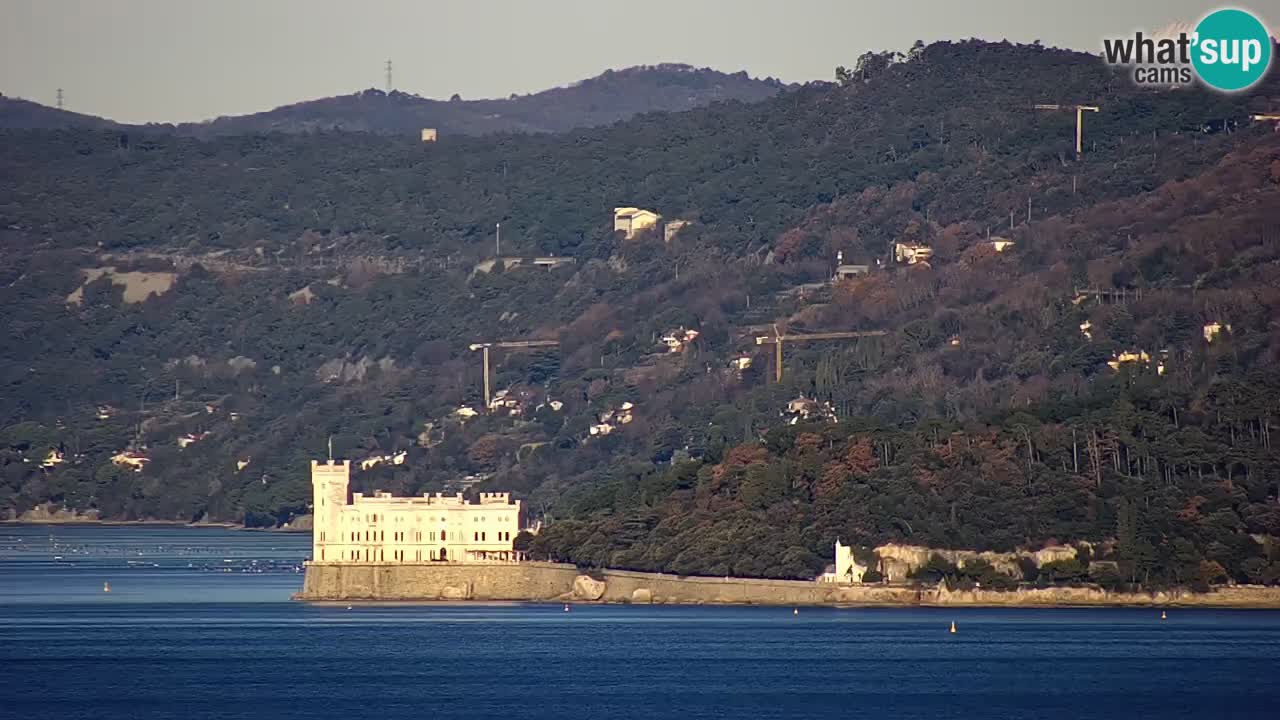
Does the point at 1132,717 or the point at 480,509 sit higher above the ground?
the point at 480,509

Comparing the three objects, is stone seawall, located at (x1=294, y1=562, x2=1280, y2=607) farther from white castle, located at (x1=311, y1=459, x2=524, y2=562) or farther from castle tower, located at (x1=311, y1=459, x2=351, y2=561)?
castle tower, located at (x1=311, y1=459, x2=351, y2=561)

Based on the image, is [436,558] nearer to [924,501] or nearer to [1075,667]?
[924,501]

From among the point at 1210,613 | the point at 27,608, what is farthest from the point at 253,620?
the point at 1210,613

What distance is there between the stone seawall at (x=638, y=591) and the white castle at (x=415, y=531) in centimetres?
133

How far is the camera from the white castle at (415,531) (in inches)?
5945

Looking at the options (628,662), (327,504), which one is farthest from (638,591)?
(628,662)

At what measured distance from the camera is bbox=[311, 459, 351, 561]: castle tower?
152250 millimetres

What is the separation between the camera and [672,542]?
147 m

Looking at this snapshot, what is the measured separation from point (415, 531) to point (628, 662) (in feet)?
104

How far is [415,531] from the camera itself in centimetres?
15075

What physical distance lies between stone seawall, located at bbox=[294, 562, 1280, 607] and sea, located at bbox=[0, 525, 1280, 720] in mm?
705

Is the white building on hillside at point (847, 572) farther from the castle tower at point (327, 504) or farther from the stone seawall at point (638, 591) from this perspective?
the castle tower at point (327, 504)

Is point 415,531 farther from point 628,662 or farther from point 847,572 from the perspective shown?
point 628,662

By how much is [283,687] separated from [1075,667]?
29.2 meters
